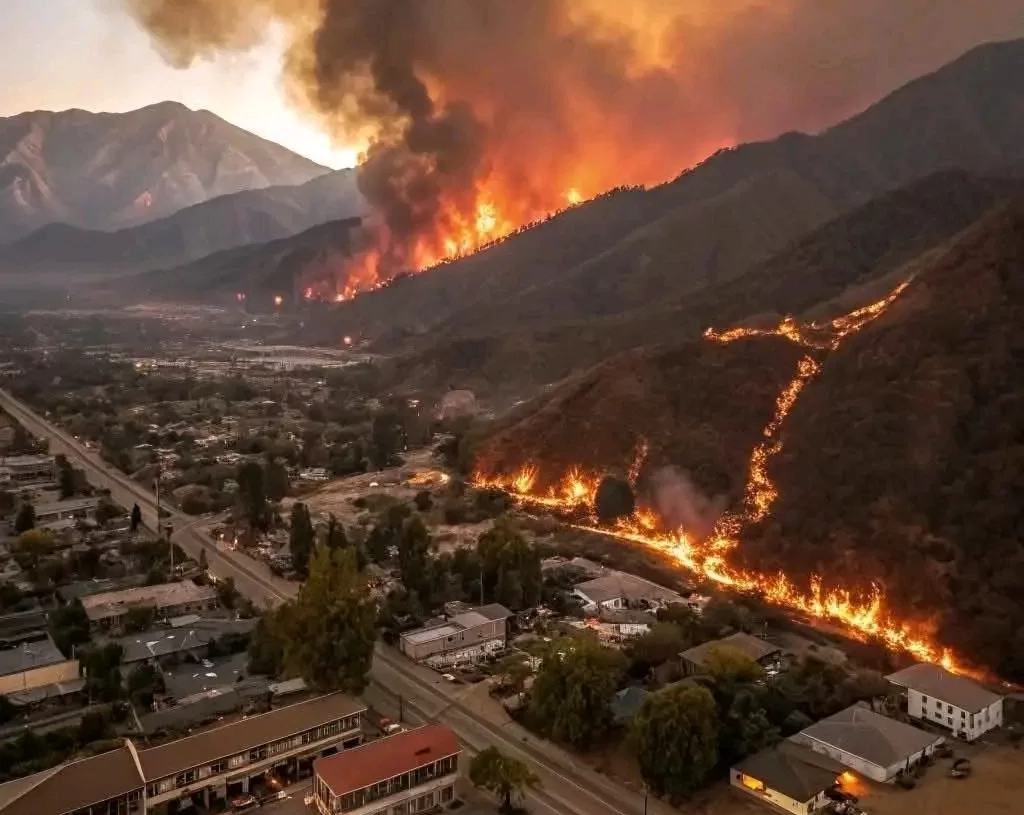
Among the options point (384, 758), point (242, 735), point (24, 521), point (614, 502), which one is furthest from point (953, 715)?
point (24, 521)

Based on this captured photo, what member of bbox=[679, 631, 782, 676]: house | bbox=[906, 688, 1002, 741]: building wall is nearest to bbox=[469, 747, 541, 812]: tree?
bbox=[679, 631, 782, 676]: house

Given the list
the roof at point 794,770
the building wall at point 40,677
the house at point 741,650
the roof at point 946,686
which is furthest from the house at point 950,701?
the building wall at point 40,677

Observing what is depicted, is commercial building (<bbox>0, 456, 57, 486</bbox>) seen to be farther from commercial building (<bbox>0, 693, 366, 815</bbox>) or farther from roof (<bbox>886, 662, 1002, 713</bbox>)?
roof (<bbox>886, 662, 1002, 713</bbox>)

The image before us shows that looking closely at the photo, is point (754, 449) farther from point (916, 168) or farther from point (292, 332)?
point (292, 332)

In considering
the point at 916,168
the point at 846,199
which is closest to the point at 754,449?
the point at 846,199

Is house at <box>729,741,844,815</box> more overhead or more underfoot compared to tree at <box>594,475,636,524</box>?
more underfoot

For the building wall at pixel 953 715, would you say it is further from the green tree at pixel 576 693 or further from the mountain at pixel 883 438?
the green tree at pixel 576 693

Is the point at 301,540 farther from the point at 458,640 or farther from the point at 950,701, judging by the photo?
the point at 950,701
